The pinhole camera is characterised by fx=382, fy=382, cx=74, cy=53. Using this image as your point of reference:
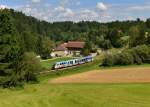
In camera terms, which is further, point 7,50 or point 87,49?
point 87,49

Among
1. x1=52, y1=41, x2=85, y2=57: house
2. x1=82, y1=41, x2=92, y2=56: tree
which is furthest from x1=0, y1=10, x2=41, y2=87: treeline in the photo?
x1=52, y1=41, x2=85, y2=57: house

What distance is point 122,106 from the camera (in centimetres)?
3083

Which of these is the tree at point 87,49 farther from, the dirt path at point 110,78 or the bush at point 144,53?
the dirt path at point 110,78

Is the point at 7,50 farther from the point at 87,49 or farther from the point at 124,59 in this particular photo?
the point at 87,49

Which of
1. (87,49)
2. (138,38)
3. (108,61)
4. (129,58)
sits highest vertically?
(138,38)

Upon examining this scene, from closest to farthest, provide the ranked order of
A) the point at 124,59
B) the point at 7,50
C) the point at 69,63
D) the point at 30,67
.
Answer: the point at 7,50 < the point at 30,67 < the point at 124,59 < the point at 69,63

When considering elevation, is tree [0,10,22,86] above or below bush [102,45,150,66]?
above

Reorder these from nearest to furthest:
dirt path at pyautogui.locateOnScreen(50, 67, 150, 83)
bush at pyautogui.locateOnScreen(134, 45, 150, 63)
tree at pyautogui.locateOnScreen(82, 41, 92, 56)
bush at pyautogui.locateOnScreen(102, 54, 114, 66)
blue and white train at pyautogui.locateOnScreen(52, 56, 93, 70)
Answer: dirt path at pyautogui.locateOnScreen(50, 67, 150, 83)
blue and white train at pyautogui.locateOnScreen(52, 56, 93, 70)
bush at pyautogui.locateOnScreen(102, 54, 114, 66)
bush at pyautogui.locateOnScreen(134, 45, 150, 63)
tree at pyautogui.locateOnScreen(82, 41, 92, 56)

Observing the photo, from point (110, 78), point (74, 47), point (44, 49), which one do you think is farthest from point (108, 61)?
point (74, 47)

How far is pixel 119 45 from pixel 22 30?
1850 inches

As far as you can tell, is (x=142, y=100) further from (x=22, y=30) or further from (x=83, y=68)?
(x=22, y=30)

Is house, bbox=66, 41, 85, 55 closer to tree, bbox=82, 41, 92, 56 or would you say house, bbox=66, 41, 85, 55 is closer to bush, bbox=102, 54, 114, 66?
tree, bbox=82, 41, 92, 56

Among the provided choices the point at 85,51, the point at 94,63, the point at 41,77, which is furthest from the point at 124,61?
the point at 85,51

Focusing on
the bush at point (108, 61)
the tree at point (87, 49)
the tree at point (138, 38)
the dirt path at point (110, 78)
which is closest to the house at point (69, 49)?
the tree at point (87, 49)
